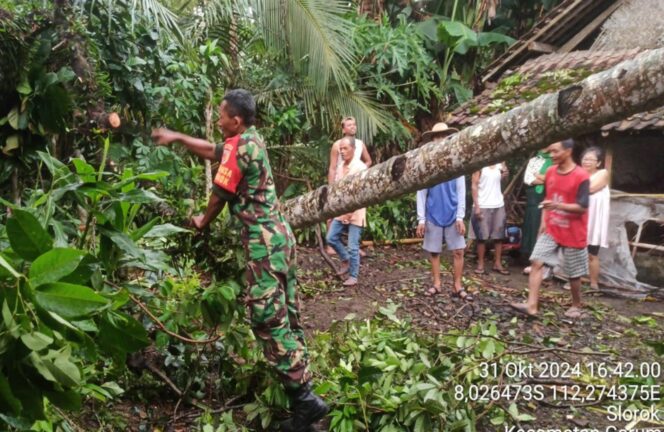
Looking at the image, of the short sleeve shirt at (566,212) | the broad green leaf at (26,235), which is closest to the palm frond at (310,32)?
the short sleeve shirt at (566,212)

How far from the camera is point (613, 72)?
1.90m

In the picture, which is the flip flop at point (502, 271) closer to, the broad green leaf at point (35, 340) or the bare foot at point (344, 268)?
the bare foot at point (344, 268)

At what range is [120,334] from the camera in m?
1.75

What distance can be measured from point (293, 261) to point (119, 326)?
4.82 ft

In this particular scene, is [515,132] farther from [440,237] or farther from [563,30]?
[563,30]

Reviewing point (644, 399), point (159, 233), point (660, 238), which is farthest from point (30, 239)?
point (660, 238)

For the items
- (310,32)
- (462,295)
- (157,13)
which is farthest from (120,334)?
(310,32)

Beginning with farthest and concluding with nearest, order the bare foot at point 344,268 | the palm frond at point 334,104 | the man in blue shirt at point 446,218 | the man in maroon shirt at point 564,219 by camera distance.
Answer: the palm frond at point 334,104 < the bare foot at point 344,268 < the man in blue shirt at point 446,218 < the man in maroon shirt at point 564,219

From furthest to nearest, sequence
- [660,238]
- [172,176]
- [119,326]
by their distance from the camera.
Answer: [660,238] < [172,176] < [119,326]

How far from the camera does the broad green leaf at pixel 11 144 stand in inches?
121

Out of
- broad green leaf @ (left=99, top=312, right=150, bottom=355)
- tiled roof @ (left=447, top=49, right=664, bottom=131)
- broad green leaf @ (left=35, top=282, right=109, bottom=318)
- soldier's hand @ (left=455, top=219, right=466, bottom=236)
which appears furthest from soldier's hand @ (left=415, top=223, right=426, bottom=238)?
broad green leaf @ (left=35, top=282, right=109, bottom=318)

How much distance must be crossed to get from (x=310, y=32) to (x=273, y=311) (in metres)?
4.90

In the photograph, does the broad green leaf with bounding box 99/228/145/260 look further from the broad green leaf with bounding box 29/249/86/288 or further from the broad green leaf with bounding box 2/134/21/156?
the broad green leaf with bounding box 2/134/21/156

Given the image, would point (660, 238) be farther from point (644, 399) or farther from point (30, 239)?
point (30, 239)
